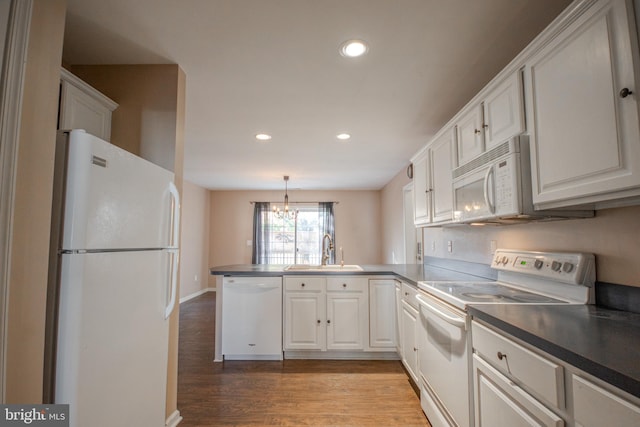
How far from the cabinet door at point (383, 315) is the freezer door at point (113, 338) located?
1998mm

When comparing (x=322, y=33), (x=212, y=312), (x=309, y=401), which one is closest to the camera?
(x=322, y=33)

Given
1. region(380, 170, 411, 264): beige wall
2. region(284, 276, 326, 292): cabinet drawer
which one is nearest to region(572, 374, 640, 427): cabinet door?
region(284, 276, 326, 292): cabinet drawer

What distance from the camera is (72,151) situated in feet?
3.58

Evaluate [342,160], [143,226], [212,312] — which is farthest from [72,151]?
[212,312]

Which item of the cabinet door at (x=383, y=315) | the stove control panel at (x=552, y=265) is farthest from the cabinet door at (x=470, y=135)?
the cabinet door at (x=383, y=315)

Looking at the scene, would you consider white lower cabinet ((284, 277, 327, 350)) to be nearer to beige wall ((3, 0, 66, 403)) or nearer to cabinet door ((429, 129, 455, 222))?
cabinet door ((429, 129, 455, 222))

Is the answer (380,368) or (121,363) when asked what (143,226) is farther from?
(380,368)

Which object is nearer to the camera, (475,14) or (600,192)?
(600,192)

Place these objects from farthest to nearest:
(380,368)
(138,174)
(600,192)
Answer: (380,368), (138,174), (600,192)

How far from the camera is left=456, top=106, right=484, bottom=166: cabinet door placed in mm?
1804

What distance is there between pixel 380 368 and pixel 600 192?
242cm

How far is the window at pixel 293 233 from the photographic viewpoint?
6.95m

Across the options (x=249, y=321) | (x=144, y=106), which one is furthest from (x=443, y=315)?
(x=144, y=106)

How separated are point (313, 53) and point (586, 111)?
1.43 metres
